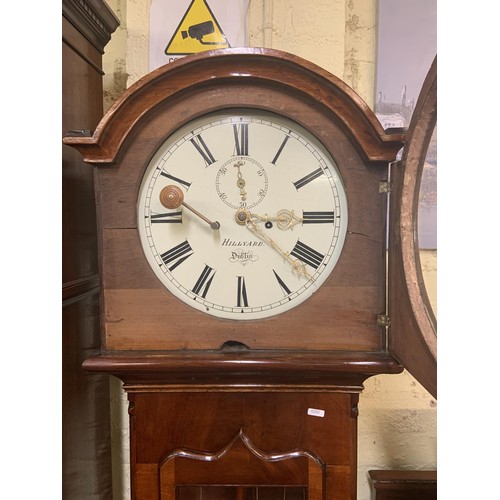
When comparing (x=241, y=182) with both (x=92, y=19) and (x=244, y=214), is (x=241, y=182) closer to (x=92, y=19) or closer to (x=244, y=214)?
(x=244, y=214)

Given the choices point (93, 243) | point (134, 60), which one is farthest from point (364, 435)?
point (134, 60)

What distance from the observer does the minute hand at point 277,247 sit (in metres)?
0.87

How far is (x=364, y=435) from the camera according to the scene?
4.35 ft

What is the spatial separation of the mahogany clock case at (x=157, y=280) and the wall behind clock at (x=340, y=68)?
1.63 ft

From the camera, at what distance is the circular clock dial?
0.87m

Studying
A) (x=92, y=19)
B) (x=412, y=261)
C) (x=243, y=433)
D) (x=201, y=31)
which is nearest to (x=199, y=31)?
(x=201, y=31)

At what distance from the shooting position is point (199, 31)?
126 cm

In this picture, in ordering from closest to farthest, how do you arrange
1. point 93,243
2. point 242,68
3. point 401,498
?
point 242,68, point 93,243, point 401,498

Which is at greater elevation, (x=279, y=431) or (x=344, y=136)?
(x=344, y=136)

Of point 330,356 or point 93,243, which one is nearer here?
point 330,356

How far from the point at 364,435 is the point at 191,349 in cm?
73

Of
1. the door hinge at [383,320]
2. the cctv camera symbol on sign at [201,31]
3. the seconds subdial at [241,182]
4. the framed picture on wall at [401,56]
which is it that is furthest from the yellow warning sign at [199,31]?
the door hinge at [383,320]

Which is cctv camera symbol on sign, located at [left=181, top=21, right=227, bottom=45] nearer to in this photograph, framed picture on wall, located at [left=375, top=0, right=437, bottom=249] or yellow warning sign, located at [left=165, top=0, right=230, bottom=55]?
yellow warning sign, located at [left=165, top=0, right=230, bottom=55]

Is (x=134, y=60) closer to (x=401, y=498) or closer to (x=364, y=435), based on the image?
(x=364, y=435)
